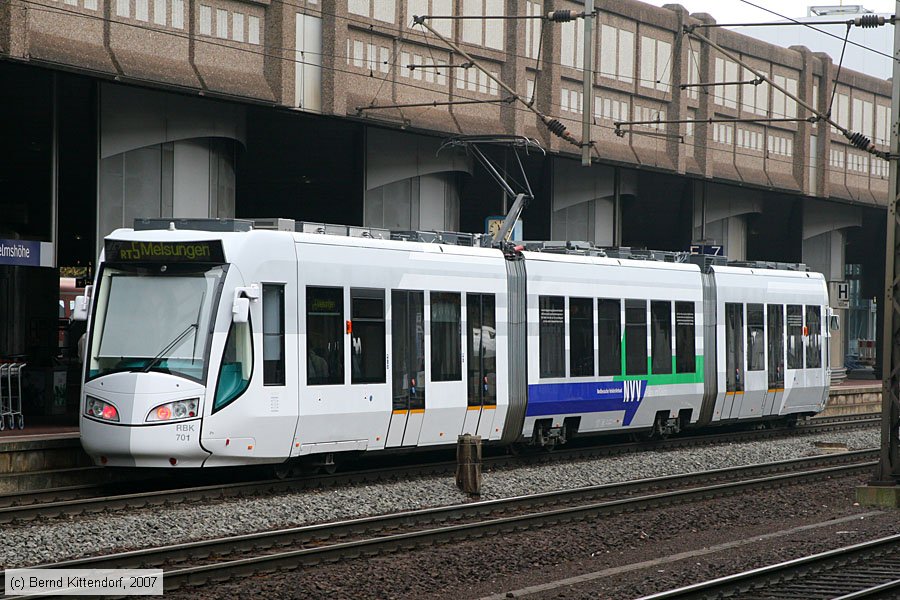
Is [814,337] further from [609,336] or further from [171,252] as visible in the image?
[171,252]

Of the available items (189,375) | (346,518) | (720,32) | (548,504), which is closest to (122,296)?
(189,375)

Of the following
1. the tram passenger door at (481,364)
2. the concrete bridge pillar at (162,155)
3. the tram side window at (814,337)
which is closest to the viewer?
the tram passenger door at (481,364)

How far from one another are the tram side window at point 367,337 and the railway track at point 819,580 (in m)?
6.44

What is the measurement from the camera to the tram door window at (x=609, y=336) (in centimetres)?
2120

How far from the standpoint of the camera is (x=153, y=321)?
50.1ft

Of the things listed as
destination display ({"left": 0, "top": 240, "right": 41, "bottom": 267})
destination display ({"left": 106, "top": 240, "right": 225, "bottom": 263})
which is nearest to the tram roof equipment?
destination display ({"left": 106, "top": 240, "right": 225, "bottom": 263})

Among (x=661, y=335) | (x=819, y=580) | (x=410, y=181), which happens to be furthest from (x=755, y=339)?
(x=819, y=580)

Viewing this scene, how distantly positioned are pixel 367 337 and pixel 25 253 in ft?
28.0

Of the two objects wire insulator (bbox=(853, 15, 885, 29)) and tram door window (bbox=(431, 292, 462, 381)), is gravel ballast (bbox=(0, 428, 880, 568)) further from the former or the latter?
wire insulator (bbox=(853, 15, 885, 29))

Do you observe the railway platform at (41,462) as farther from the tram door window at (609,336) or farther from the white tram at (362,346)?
the tram door window at (609,336)

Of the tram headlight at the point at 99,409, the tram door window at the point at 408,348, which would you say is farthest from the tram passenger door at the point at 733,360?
the tram headlight at the point at 99,409

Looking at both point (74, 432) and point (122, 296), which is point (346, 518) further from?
point (74, 432)

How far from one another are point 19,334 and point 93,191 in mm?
9169

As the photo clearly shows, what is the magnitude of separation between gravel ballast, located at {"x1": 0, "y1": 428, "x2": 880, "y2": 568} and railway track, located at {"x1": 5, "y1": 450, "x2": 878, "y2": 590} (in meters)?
0.84
